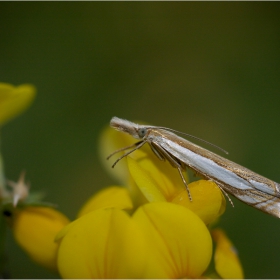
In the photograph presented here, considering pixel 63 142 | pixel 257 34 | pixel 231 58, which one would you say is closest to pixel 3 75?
pixel 63 142

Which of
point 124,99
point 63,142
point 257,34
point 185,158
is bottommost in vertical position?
point 63,142

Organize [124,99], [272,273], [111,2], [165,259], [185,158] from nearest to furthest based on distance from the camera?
1. [165,259]
2. [185,158]
3. [272,273]
4. [124,99]
5. [111,2]

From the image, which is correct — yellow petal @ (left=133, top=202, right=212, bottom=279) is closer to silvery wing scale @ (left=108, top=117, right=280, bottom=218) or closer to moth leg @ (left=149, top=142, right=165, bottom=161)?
silvery wing scale @ (left=108, top=117, right=280, bottom=218)

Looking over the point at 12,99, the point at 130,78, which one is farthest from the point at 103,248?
the point at 130,78

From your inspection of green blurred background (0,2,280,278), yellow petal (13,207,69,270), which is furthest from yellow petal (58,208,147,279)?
green blurred background (0,2,280,278)

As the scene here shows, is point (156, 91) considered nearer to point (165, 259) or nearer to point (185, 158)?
point (185, 158)
